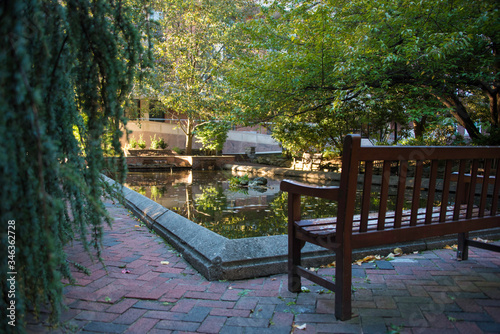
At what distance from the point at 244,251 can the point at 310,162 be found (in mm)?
12119

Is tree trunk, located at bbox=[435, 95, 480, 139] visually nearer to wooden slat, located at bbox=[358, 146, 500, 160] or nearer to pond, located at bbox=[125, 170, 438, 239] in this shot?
pond, located at bbox=[125, 170, 438, 239]

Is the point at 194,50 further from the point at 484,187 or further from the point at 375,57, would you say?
the point at 484,187

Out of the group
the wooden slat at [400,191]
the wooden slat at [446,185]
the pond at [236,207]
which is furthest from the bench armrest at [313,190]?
the pond at [236,207]

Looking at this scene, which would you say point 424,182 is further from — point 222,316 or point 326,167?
point 222,316

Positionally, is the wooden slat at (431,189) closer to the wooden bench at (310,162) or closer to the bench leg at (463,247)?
the bench leg at (463,247)

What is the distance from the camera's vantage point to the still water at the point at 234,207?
16.5 feet

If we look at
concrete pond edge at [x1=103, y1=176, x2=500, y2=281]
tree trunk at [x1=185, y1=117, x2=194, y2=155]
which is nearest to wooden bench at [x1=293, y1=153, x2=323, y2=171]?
tree trunk at [x1=185, y1=117, x2=194, y2=155]

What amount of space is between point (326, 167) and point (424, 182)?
182 inches

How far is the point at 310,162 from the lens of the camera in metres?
14.7

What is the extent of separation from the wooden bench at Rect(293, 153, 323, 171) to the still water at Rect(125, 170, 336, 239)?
5.31 metres

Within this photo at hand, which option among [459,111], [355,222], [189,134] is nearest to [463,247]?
[355,222]

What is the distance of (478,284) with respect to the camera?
2629mm

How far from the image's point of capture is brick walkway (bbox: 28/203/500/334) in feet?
6.70

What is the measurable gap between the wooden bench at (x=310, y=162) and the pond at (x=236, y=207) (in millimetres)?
4853
